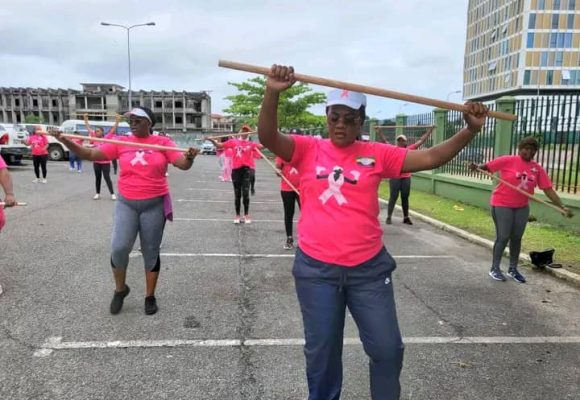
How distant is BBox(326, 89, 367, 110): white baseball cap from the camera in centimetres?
247

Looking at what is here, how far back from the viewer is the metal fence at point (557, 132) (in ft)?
29.3

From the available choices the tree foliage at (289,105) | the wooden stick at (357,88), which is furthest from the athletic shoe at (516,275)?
the tree foliage at (289,105)

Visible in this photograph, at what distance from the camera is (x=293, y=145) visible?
2.60 metres

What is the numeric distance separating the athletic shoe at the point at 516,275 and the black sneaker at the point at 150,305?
4369 millimetres

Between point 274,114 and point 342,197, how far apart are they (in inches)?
22.4

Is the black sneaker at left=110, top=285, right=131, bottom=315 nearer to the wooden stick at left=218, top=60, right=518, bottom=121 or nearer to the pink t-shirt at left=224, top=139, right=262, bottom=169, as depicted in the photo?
the wooden stick at left=218, top=60, right=518, bottom=121

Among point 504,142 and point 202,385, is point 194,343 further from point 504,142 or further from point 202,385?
point 504,142

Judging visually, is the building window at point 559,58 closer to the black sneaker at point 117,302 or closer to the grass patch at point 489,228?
the grass patch at point 489,228

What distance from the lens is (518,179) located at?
5633 millimetres

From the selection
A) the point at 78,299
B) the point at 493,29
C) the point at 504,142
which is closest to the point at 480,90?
the point at 493,29

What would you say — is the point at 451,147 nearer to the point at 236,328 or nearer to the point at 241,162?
the point at 236,328

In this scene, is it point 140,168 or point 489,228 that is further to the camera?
point 489,228

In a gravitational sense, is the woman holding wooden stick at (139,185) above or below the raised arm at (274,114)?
below

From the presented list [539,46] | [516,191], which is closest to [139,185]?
[516,191]
